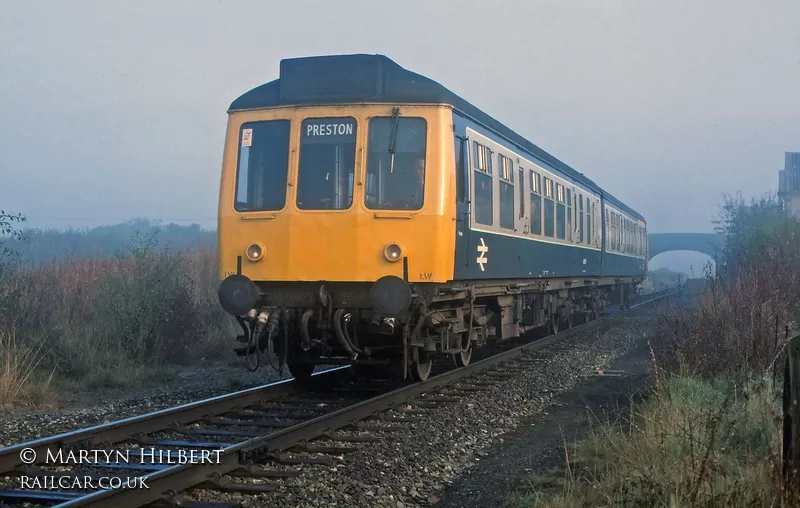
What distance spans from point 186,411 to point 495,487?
2.98m

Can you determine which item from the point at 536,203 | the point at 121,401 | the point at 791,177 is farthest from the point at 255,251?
the point at 791,177

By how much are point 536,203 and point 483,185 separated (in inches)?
121

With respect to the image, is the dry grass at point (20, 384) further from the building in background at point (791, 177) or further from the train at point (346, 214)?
the building in background at point (791, 177)

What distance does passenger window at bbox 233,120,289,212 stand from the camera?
27.5ft

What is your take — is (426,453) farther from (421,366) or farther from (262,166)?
(262,166)

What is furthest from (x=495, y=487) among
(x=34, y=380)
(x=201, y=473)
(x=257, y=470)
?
(x=34, y=380)

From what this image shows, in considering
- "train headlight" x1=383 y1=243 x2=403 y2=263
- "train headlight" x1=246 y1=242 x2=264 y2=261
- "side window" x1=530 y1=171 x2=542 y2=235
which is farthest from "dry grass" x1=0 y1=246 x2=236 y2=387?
"side window" x1=530 y1=171 x2=542 y2=235

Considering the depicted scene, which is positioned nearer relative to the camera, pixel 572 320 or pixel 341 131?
pixel 341 131

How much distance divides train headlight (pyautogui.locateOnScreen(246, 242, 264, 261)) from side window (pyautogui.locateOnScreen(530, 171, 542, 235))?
515 centimetres

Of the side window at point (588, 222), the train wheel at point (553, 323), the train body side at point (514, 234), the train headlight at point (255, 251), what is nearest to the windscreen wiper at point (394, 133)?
the train body side at point (514, 234)

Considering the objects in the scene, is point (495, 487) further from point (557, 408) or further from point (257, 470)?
point (557, 408)

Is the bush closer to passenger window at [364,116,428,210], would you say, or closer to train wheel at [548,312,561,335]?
passenger window at [364,116,428,210]

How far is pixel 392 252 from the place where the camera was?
7980 millimetres

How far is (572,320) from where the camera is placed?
1892cm
